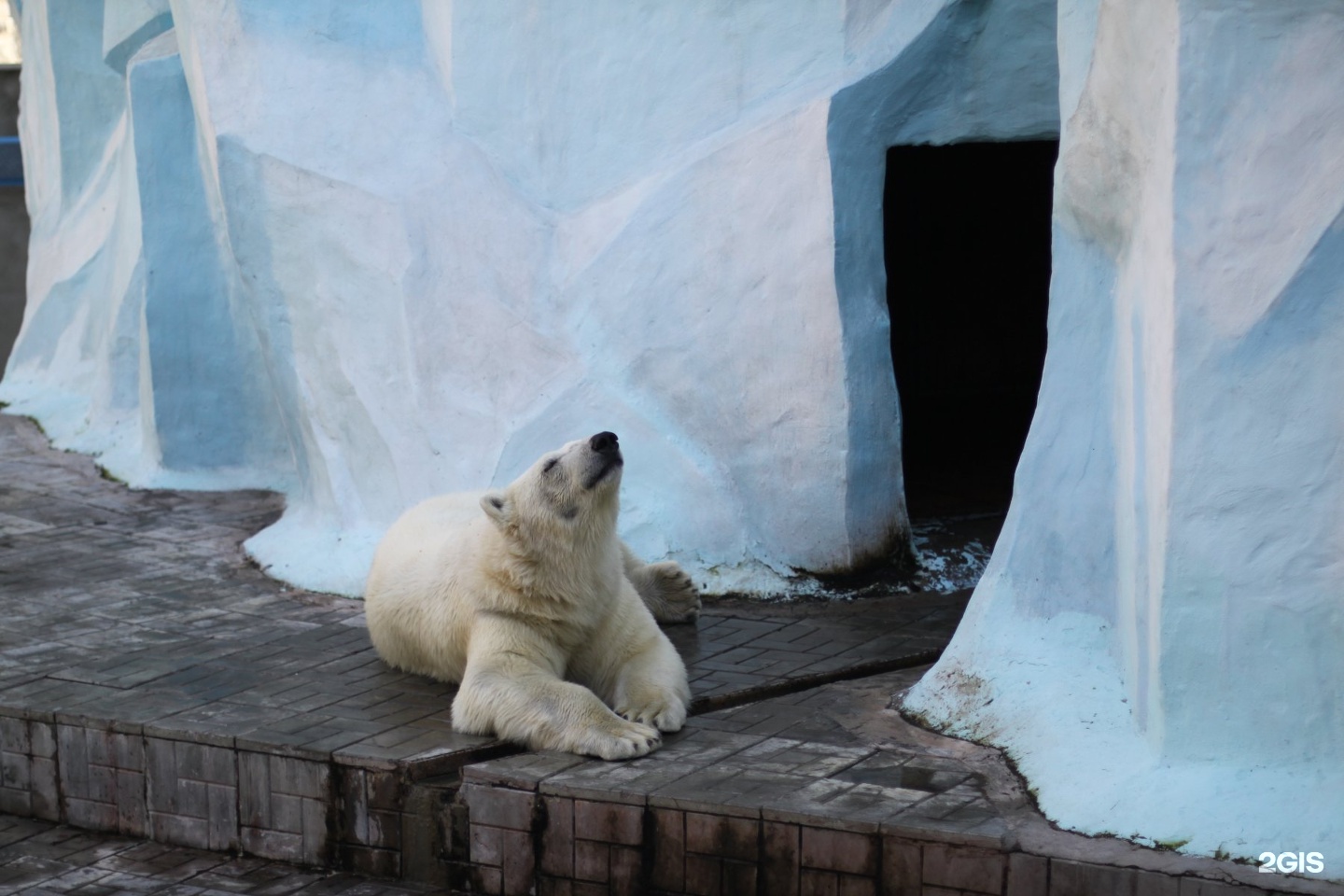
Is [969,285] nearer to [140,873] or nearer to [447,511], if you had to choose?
[447,511]

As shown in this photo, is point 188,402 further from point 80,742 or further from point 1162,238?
point 1162,238

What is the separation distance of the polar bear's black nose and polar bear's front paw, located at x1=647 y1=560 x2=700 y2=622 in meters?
1.24

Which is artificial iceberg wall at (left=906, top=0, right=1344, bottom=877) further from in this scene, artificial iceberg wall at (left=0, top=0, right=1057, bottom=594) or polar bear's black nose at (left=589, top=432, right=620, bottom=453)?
artificial iceberg wall at (left=0, top=0, right=1057, bottom=594)

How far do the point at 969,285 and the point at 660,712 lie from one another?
7257 mm

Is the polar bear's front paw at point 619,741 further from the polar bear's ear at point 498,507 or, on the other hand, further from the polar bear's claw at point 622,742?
the polar bear's ear at point 498,507

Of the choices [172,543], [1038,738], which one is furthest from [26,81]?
[1038,738]

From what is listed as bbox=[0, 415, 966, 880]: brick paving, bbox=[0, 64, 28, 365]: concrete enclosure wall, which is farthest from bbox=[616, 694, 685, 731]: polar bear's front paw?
bbox=[0, 64, 28, 365]: concrete enclosure wall

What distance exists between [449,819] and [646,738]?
636 mm

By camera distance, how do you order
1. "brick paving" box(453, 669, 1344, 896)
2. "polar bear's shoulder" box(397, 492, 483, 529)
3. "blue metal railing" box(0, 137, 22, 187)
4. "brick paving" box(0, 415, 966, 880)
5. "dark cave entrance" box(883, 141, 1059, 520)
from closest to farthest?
1. "brick paving" box(453, 669, 1344, 896)
2. "brick paving" box(0, 415, 966, 880)
3. "polar bear's shoulder" box(397, 492, 483, 529)
4. "dark cave entrance" box(883, 141, 1059, 520)
5. "blue metal railing" box(0, 137, 22, 187)

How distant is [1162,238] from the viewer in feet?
13.5

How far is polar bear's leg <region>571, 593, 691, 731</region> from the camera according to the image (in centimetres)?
512

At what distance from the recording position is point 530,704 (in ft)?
16.2

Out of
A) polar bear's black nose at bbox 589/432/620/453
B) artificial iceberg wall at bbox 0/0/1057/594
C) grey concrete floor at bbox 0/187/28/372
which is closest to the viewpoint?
polar bear's black nose at bbox 589/432/620/453

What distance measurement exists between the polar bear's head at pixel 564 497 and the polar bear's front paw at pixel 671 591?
1.10 m
